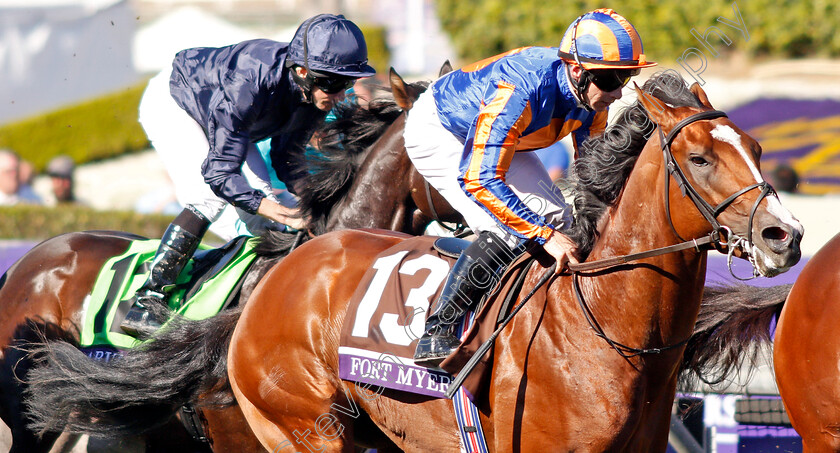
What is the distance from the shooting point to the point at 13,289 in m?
4.30

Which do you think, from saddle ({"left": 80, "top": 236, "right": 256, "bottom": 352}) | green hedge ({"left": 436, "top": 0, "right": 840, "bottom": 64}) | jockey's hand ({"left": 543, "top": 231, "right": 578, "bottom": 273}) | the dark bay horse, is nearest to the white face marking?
jockey's hand ({"left": 543, "top": 231, "right": 578, "bottom": 273})

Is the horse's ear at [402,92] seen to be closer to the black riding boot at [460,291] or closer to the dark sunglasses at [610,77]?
the black riding boot at [460,291]

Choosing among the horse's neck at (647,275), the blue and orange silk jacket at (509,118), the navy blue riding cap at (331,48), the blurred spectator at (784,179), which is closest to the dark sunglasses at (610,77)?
the blue and orange silk jacket at (509,118)

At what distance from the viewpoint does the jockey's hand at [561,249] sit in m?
2.71

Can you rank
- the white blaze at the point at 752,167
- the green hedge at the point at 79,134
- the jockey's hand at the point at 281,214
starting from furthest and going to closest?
the green hedge at the point at 79,134 → the jockey's hand at the point at 281,214 → the white blaze at the point at 752,167

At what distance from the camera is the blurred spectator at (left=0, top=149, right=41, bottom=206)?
29.7 feet

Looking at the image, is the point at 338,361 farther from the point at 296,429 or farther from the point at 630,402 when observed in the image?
the point at 630,402

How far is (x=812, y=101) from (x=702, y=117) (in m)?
7.91

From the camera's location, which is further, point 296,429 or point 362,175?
point 362,175

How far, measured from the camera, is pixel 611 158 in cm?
274

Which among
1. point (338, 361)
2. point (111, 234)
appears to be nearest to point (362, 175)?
point (338, 361)

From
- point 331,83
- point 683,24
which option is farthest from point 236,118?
point 683,24

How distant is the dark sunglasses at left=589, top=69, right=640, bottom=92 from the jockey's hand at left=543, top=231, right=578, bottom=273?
476 mm

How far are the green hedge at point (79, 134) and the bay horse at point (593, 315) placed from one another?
11964mm
